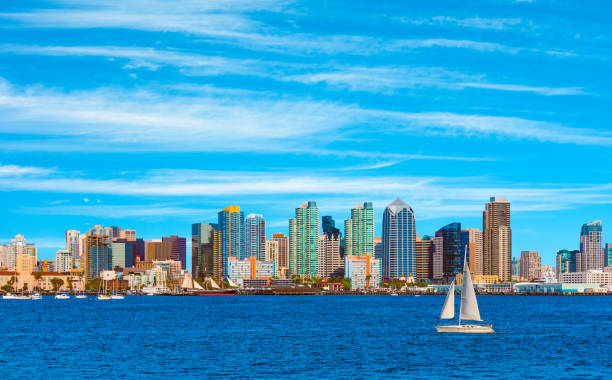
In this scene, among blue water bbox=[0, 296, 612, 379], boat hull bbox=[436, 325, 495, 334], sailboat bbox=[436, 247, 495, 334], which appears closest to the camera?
blue water bbox=[0, 296, 612, 379]

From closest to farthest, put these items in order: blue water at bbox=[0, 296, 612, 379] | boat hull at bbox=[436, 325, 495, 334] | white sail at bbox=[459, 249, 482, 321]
→ blue water at bbox=[0, 296, 612, 379] → white sail at bbox=[459, 249, 482, 321] → boat hull at bbox=[436, 325, 495, 334]

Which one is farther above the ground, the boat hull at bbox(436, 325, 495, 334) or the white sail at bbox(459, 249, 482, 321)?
the white sail at bbox(459, 249, 482, 321)

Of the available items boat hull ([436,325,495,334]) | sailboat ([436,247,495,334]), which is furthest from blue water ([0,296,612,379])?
sailboat ([436,247,495,334])

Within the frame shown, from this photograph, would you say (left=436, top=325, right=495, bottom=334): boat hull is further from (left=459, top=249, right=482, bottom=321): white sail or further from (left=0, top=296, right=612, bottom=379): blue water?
(left=459, top=249, right=482, bottom=321): white sail

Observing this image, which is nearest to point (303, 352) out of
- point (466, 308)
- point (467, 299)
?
point (467, 299)

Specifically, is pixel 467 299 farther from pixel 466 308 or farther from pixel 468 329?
pixel 468 329

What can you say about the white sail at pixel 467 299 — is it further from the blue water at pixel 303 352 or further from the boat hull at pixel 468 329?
the boat hull at pixel 468 329

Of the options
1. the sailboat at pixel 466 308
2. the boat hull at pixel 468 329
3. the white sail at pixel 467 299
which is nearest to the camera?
the white sail at pixel 467 299

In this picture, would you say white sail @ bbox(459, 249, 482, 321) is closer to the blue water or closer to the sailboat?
the sailboat

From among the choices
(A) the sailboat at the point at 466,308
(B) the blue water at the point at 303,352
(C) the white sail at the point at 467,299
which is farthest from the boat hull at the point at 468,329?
(C) the white sail at the point at 467,299

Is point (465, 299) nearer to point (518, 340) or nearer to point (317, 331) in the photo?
point (518, 340)

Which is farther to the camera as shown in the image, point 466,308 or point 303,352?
point 466,308

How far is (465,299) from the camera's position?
341ft

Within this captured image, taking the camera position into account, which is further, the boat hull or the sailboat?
the boat hull
